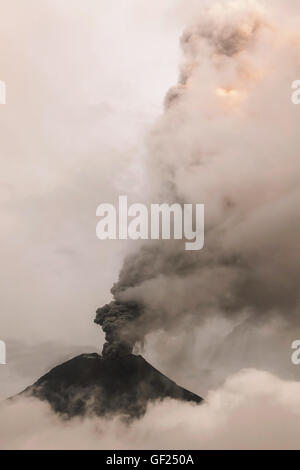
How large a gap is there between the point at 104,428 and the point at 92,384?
7.18 metres

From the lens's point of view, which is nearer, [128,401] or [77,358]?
[128,401]

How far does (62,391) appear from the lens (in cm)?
7869

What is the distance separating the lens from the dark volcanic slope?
7250cm

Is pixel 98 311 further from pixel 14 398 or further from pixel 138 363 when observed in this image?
pixel 14 398

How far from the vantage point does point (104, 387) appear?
73.9 metres

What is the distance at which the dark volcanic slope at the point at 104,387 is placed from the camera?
72.5 m

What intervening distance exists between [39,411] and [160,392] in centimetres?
2119

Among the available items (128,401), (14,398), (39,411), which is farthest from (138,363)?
(14,398)

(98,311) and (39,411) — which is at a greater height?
(98,311)

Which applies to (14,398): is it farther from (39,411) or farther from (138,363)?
(138,363)
